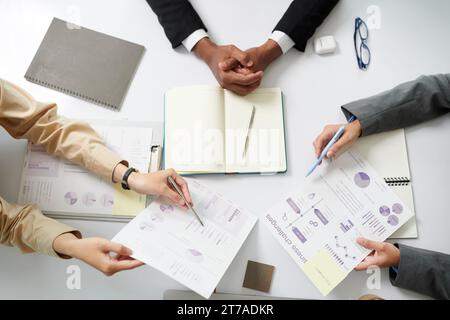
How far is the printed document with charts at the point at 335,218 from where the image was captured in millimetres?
896

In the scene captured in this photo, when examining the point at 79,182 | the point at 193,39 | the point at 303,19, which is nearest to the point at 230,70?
the point at 193,39

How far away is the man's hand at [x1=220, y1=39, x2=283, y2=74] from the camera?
1.00 meters

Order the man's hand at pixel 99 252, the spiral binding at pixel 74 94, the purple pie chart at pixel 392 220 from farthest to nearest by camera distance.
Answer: the spiral binding at pixel 74 94 < the purple pie chart at pixel 392 220 < the man's hand at pixel 99 252

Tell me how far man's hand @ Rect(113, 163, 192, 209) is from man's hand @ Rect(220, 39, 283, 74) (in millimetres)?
326

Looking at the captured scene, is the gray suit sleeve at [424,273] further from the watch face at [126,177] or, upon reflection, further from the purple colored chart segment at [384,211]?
the watch face at [126,177]

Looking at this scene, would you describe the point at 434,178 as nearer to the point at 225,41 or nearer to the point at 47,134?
the point at 225,41

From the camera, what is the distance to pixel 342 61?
106cm

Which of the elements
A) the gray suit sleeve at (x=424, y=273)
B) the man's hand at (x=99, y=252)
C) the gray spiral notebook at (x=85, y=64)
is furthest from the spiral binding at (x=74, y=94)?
the gray suit sleeve at (x=424, y=273)

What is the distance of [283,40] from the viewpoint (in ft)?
3.41

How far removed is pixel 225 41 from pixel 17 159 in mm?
Answer: 658

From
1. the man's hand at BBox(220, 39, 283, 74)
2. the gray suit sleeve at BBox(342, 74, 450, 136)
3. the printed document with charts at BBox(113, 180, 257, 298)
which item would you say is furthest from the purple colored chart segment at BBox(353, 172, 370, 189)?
the man's hand at BBox(220, 39, 283, 74)

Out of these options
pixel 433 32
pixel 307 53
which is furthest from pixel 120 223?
pixel 433 32

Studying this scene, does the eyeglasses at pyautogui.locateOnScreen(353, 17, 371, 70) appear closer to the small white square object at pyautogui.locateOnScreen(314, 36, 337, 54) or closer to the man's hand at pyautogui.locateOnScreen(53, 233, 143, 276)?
the small white square object at pyautogui.locateOnScreen(314, 36, 337, 54)

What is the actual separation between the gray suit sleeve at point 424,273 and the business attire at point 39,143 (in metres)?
0.73
